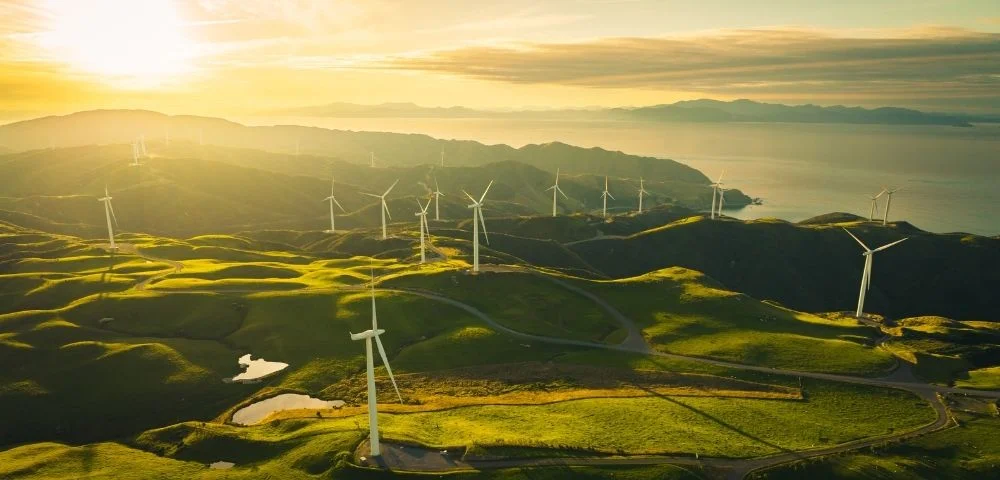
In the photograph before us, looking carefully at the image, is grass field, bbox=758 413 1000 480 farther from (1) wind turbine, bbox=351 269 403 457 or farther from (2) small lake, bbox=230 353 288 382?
(2) small lake, bbox=230 353 288 382

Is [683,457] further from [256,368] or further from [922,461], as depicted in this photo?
[256,368]

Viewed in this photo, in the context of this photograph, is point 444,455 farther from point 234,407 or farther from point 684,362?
point 684,362

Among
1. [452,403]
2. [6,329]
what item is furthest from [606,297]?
[6,329]

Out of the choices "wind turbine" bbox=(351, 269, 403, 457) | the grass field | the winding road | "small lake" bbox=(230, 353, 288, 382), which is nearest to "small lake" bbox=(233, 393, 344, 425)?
"small lake" bbox=(230, 353, 288, 382)

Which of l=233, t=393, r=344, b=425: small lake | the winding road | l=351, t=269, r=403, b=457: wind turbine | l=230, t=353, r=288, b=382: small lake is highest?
l=351, t=269, r=403, b=457: wind turbine

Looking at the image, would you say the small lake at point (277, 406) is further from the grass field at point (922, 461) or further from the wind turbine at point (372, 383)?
the grass field at point (922, 461)

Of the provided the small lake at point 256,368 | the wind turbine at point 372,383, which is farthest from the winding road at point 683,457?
the small lake at point 256,368
